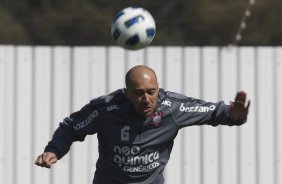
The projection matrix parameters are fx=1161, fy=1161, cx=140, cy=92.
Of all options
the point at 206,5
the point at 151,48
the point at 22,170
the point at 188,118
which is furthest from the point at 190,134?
the point at 206,5

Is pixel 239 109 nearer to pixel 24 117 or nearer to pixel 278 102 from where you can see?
pixel 278 102

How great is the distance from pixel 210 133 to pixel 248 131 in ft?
1.33

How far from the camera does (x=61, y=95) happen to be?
12242 millimetres

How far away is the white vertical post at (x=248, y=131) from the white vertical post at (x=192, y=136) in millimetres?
448

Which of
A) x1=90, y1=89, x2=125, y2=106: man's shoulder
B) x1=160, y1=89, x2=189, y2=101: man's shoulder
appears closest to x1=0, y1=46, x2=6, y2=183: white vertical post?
x1=90, y1=89, x2=125, y2=106: man's shoulder

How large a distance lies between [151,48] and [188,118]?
2636 millimetres

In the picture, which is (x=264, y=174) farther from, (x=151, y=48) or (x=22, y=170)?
(x=22, y=170)

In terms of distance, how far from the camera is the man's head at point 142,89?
930 cm

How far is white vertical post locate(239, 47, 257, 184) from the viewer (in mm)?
12266

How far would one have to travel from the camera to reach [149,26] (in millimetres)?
10148

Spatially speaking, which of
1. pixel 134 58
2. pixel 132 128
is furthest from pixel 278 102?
pixel 132 128

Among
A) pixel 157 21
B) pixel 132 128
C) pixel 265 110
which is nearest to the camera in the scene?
pixel 132 128

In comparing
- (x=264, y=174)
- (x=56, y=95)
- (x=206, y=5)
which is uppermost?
(x=206, y=5)

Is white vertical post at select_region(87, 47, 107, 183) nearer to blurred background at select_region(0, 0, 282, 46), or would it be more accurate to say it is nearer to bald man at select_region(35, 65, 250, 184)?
bald man at select_region(35, 65, 250, 184)
